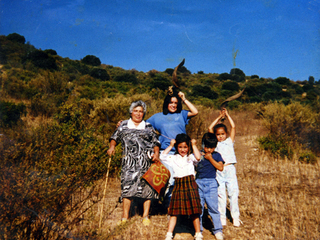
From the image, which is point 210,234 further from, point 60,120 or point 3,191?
point 60,120

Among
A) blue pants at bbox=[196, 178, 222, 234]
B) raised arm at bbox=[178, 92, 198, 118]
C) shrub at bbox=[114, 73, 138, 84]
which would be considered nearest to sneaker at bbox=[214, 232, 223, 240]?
blue pants at bbox=[196, 178, 222, 234]

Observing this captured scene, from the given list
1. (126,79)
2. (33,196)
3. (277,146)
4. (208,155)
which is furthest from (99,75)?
(33,196)

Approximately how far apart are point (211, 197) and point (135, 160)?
1285 mm

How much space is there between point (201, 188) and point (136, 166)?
3.47 feet

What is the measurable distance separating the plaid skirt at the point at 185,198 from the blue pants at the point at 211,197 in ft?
0.90

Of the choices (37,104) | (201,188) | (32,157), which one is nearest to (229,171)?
(201,188)

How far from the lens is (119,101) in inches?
377

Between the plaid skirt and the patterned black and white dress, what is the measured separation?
60cm

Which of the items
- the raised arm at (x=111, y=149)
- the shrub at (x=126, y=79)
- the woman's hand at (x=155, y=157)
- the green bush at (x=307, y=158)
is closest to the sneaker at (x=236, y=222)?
the woman's hand at (x=155, y=157)

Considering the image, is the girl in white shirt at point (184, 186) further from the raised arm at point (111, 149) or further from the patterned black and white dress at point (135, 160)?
the raised arm at point (111, 149)

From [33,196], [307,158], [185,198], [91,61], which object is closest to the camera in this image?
[33,196]

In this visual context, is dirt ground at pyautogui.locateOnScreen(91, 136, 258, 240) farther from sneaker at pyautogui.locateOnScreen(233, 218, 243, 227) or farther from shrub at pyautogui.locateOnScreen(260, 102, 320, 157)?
shrub at pyautogui.locateOnScreen(260, 102, 320, 157)

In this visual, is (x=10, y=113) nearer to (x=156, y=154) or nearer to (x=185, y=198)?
(x=156, y=154)

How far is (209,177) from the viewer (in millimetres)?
3930
